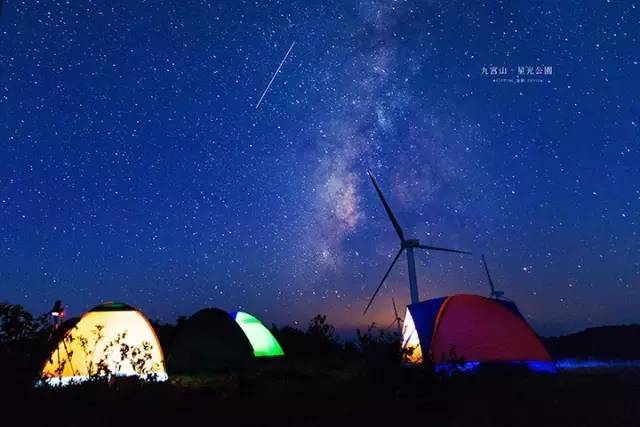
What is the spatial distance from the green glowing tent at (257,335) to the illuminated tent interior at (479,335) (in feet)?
35.5

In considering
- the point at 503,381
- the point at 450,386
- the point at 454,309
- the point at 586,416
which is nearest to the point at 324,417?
the point at 450,386

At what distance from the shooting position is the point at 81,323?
14227 mm

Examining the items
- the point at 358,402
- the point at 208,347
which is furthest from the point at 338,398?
the point at 208,347

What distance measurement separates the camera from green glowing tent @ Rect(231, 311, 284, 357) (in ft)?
79.2

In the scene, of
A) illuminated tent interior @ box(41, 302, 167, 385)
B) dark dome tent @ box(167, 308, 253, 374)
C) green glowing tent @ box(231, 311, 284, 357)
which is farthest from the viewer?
green glowing tent @ box(231, 311, 284, 357)

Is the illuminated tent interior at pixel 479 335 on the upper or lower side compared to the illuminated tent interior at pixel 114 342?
lower

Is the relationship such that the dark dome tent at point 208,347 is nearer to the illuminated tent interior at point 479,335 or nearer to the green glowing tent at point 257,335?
the illuminated tent interior at point 479,335

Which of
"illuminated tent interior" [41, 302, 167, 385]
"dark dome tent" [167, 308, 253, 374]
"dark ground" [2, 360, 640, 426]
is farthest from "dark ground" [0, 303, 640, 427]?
"dark dome tent" [167, 308, 253, 374]

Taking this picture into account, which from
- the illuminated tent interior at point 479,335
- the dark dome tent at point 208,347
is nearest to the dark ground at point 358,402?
the illuminated tent interior at point 479,335

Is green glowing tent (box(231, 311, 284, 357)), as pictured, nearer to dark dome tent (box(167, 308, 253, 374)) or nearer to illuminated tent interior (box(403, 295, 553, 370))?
dark dome tent (box(167, 308, 253, 374))

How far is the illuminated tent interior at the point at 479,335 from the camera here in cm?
1406

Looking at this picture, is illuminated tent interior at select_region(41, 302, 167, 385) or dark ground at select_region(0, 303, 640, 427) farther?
illuminated tent interior at select_region(41, 302, 167, 385)

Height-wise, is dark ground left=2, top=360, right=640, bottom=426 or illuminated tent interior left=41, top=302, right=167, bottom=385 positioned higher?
illuminated tent interior left=41, top=302, right=167, bottom=385

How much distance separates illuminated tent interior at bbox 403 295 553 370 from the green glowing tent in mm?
10817
